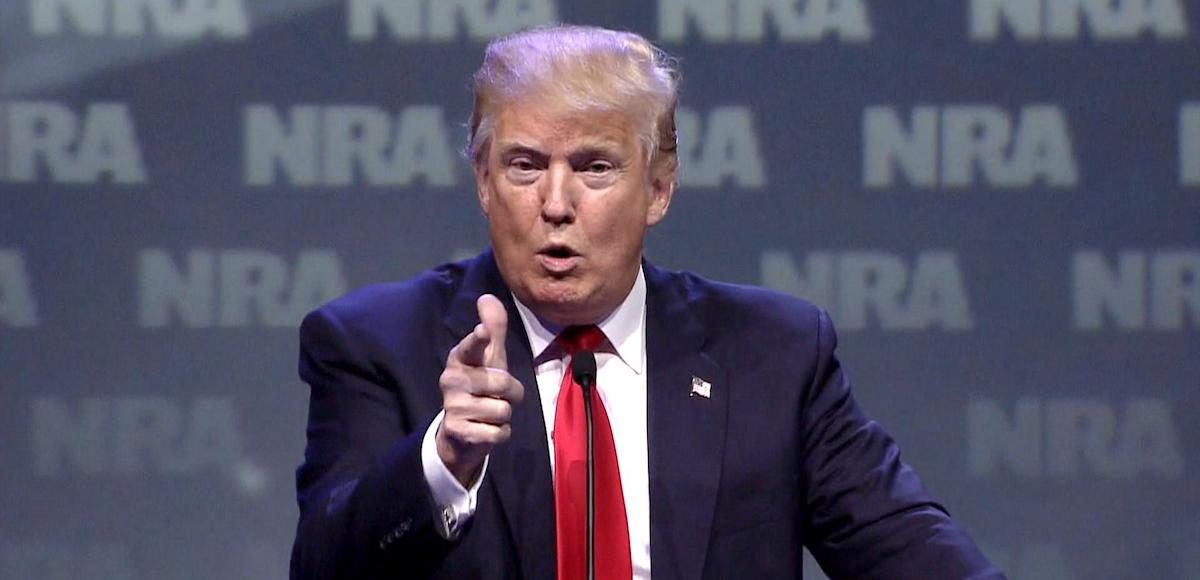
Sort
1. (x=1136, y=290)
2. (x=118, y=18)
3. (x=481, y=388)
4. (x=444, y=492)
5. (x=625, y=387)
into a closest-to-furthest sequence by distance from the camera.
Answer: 1. (x=481, y=388)
2. (x=444, y=492)
3. (x=625, y=387)
4. (x=118, y=18)
5. (x=1136, y=290)

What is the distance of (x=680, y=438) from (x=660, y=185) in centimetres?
32

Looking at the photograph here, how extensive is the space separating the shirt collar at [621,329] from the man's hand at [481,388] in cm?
44

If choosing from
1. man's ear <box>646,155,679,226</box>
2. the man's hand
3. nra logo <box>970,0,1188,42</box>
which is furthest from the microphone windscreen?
nra logo <box>970,0,1188,42</box>

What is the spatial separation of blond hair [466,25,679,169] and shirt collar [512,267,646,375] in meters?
0.19

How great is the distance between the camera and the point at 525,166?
6.76 ft

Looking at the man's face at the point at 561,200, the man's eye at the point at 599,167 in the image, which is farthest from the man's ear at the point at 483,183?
the man's eye at the point at 599,167

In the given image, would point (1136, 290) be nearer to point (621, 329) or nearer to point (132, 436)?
point (621, 329)

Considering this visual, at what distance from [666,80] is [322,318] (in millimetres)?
494

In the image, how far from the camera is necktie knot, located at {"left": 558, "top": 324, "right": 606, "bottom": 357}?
85.0 inches

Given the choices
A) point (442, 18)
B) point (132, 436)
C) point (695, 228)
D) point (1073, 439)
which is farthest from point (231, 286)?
point (1073, 439)

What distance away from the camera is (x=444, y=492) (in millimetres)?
1802

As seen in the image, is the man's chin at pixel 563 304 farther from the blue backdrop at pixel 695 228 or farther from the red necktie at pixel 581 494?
the blue backdrop at pixel 695 228

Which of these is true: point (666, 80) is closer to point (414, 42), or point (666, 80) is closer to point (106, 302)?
point (414, 42)

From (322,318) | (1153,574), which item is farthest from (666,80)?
(1153,574)
